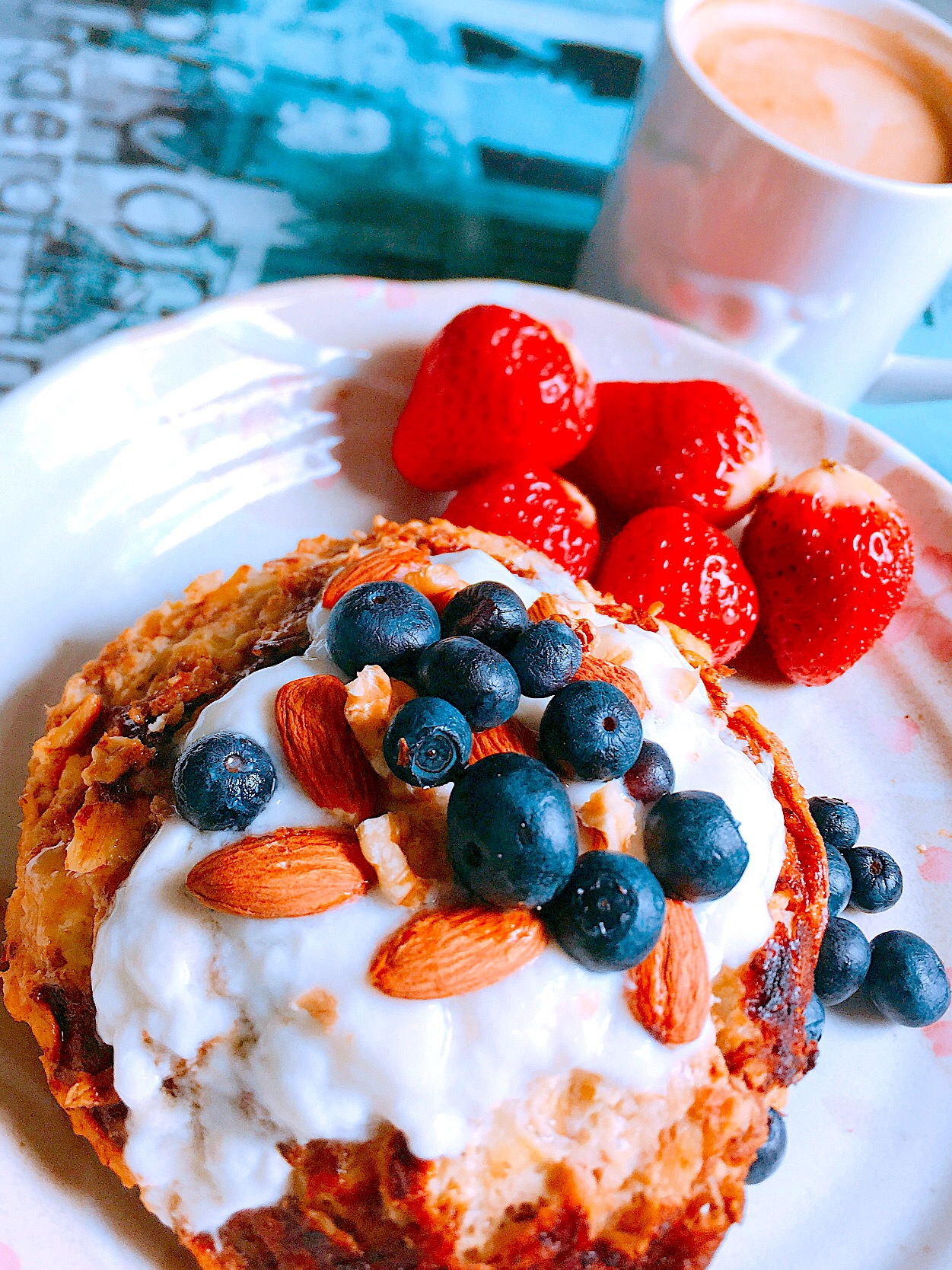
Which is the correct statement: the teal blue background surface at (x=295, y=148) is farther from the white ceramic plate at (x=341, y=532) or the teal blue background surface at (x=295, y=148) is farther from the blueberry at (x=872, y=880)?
the blueberry at (x=872, y=880)

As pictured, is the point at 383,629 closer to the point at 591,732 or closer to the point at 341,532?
the point at 591,732

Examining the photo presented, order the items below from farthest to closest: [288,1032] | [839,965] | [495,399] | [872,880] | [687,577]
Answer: [495,399], [687,577], [872,880], [839,965], [288,1032]

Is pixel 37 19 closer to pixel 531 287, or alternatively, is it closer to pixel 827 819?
pixel 531 287

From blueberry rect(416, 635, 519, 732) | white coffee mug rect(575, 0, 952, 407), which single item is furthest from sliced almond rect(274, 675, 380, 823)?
white coffee mug rect(575, 0, 952, 407)

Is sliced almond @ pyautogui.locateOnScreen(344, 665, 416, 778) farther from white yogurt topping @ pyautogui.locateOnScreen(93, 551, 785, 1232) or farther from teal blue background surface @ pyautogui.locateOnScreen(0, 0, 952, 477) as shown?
teal blue background surface @ pyautogui.locateOnScreen(0, 0, 952, 477)

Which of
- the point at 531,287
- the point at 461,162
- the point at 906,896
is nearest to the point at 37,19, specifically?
the point at 461,162

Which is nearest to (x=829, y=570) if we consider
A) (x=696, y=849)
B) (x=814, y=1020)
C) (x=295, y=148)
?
(x=814, y=1020)
